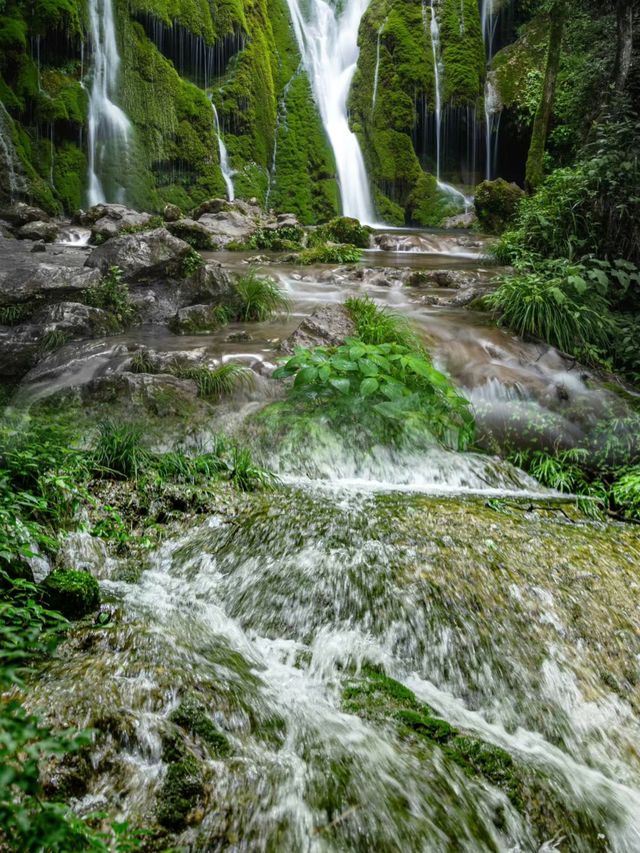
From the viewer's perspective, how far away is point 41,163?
55.6ft

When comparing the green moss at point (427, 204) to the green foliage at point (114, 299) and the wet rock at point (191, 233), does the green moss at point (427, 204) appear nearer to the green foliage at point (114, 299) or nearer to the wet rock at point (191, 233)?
the wet rock at point (191, 233)

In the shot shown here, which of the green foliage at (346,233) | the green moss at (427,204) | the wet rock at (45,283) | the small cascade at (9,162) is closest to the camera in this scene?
the wet rock at (45,283)

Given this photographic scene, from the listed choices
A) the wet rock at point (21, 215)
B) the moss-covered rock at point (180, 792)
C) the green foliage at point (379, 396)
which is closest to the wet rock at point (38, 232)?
the wet rock at point (21, 215)

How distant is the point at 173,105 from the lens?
19703 millimetres

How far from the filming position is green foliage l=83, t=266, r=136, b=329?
7805mm

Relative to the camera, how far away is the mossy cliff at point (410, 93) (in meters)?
22.9

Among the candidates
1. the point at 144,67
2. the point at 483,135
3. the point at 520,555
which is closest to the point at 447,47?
the point at 483,135

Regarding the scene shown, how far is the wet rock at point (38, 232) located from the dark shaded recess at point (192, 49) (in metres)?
10.2

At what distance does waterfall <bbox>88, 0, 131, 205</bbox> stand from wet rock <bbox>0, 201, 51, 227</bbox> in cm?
282

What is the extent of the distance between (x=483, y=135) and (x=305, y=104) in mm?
8046

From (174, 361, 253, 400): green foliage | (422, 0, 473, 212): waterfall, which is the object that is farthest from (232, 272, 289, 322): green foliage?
(422, 0, 473, 212): waterfall

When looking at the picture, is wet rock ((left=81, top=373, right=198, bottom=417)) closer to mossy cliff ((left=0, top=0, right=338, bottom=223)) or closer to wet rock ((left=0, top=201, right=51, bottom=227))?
wet rock ((left=0, top=201, right=51, bottom=227))

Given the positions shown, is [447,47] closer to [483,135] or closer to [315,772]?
[483,135]

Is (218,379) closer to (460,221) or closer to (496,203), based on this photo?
(496,203)
